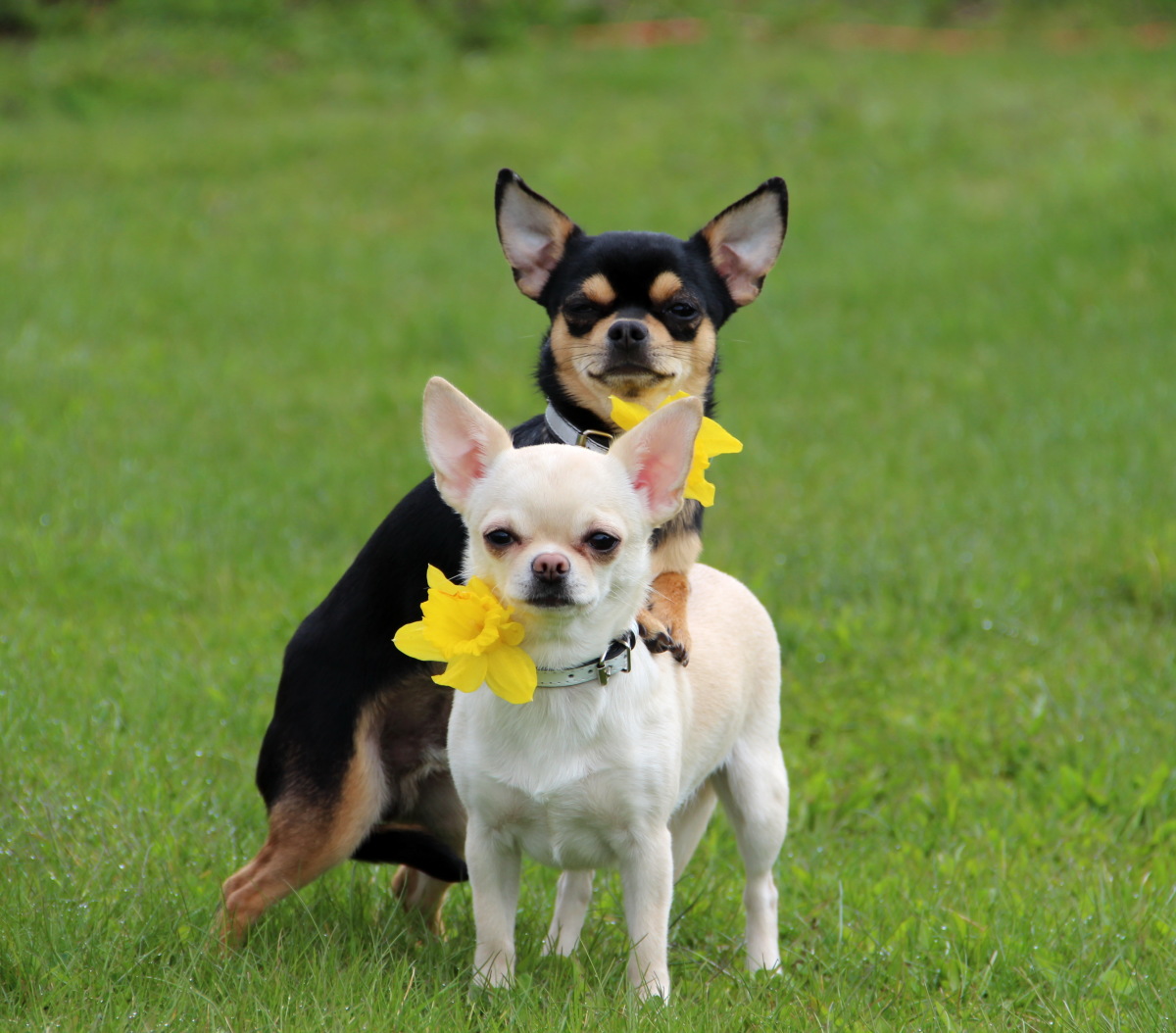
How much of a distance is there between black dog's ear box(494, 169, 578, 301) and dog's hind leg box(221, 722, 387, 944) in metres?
1.42

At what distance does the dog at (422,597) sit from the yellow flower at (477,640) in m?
0.53

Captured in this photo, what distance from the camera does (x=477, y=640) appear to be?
9.46ft

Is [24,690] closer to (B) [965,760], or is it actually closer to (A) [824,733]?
(A) [824,733]

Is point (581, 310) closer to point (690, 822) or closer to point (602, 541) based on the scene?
point (602, 541)

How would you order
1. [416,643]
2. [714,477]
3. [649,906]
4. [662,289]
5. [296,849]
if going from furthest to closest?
[714,477]
[662,289]
[296,849]
[649,906]
[416,643]

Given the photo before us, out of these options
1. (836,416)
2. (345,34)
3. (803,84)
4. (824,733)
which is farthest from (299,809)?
(345,34)

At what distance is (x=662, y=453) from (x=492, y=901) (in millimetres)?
1051

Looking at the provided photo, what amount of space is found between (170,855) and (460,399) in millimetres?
1798

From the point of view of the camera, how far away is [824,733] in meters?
5.16

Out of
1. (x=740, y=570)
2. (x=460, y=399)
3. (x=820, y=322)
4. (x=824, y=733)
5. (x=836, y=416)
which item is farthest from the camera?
(x=820, y=322)

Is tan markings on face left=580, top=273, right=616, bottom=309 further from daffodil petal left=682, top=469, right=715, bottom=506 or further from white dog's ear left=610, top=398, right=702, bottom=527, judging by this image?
white dog's ear left=610, top=398, right=702, bottom=527

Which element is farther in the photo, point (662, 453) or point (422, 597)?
point (422, 597)

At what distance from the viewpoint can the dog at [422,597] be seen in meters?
3.57

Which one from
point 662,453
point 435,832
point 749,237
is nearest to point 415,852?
point 435,832
